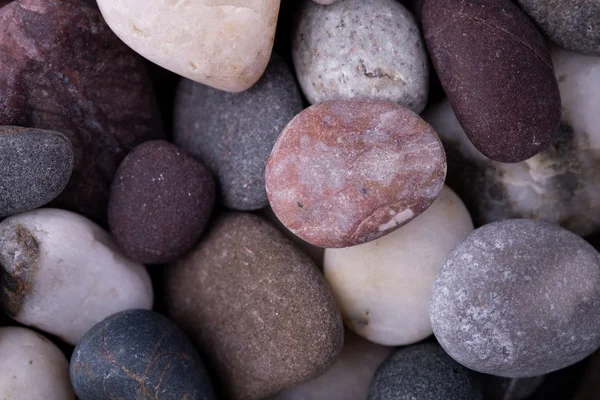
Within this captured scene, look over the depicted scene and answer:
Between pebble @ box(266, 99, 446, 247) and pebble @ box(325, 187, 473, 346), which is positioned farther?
pebble @ box(325, 187, 473, 346)

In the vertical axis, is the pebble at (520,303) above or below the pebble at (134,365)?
above

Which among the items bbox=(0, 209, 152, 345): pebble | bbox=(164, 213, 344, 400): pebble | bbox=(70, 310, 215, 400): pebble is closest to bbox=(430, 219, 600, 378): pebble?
bbox=(164, 213, 344, 400): pebble

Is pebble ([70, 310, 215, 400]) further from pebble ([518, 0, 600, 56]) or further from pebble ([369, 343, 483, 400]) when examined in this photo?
pebble ([518, 0, 600, 56])

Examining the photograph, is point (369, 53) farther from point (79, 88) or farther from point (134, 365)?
point (134, 365)

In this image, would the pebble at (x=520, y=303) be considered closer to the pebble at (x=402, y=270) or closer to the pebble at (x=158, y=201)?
the pebble at (x=402, y=270)

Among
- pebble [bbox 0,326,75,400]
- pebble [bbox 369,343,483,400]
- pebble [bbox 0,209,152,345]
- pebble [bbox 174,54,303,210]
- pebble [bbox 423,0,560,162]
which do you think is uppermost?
pebble [bbox 423,0,560,162]

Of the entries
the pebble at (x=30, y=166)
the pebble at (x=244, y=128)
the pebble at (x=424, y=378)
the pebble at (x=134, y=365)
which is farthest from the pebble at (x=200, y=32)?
the pebble at (x=424, y=378)
